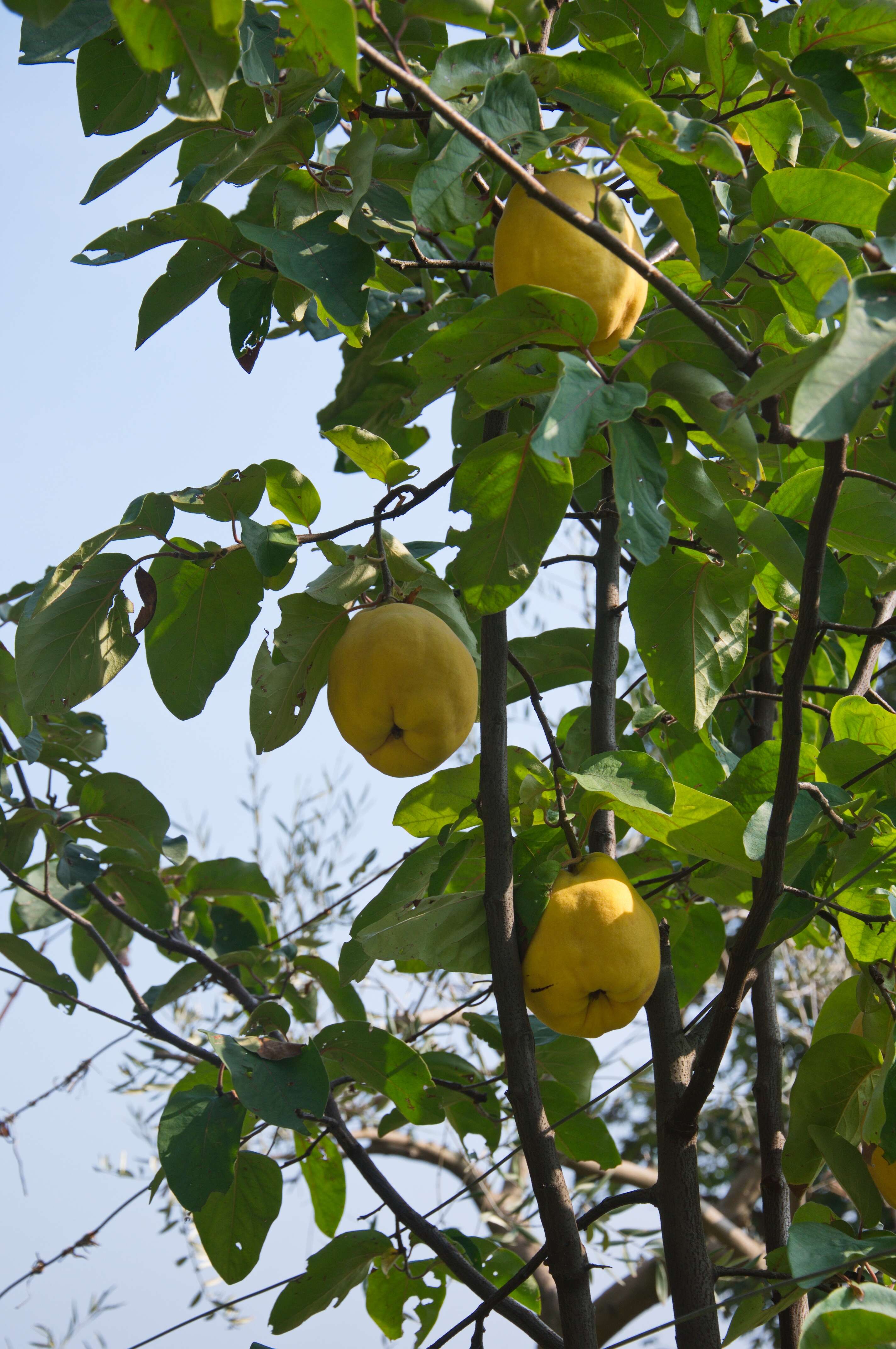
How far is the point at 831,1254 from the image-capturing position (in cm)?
90

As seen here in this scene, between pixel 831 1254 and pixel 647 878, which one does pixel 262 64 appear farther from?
pixel 831 1254

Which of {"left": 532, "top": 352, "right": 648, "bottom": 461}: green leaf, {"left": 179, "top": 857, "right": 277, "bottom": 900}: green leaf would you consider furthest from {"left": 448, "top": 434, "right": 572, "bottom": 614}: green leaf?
{"left": 179, "top": 857, "right": 277, "bottom": 900}: green leaf

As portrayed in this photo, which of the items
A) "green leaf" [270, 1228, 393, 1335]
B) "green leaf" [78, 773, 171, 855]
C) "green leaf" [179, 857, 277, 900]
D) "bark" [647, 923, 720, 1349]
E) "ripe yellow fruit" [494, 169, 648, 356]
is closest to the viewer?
"ripe yellow fruit" [494, 169, 648, 356]

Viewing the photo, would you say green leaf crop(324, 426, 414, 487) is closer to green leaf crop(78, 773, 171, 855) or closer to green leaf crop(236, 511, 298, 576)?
green leaf crop(236, 511, 298, 576)

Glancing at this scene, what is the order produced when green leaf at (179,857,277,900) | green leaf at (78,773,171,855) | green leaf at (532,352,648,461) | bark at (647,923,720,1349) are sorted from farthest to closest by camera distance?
green leaf at (179,857,277,900) → green leaf at (78,773,171,855) → bark at (647,923,720,1349) → green leaf at (532,352,648,461)

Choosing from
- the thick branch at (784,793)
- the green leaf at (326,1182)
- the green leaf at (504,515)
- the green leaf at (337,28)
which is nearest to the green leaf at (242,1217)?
the green leaf at (326,1182)

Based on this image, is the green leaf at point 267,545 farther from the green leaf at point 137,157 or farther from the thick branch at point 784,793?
the thick branch at point 784,793

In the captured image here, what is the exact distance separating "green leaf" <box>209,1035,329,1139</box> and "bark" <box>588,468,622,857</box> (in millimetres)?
362

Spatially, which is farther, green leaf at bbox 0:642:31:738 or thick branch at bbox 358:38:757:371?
green leaf at bbox 0:642:31:738

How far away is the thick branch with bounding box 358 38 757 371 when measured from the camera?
66 centimetres

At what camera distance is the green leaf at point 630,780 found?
93 cm

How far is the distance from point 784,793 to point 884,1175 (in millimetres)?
546

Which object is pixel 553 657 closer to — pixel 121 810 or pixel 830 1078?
pixel 830 1078

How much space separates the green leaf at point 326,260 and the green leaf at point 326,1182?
3.45 ft
